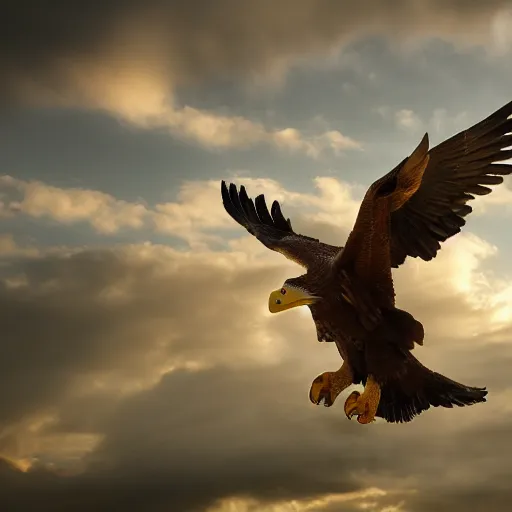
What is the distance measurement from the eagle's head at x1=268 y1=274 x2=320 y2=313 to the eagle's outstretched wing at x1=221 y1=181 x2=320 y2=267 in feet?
1.66

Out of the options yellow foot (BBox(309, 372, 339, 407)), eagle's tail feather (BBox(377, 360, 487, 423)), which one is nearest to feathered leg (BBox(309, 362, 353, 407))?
yellow foot (BBox(309, 372, 339, 407))

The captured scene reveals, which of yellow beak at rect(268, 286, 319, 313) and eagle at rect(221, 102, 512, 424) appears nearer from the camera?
eagle at rect(221, 102, 512, 424)

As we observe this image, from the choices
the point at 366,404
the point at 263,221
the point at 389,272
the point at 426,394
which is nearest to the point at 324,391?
the point at 366,404

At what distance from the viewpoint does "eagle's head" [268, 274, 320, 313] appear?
5.11 metres

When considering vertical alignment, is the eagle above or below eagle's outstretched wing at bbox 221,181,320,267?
below

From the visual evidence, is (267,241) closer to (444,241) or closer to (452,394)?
(444,241)

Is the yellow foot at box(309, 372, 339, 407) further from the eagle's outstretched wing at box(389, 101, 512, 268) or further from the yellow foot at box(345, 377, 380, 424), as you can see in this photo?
the eagle's outstretched wing at box(389, 101, 512, 268)

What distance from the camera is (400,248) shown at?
225 inches

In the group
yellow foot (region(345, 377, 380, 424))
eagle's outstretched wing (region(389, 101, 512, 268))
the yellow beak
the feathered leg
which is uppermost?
eagle's outstretched wing (region(389, 101, 512, 268))

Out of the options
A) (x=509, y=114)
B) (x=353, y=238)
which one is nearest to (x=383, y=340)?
(x=353, y=238)

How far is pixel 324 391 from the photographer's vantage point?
553 cm

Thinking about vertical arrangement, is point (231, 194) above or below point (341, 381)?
above

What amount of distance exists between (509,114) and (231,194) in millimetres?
2283

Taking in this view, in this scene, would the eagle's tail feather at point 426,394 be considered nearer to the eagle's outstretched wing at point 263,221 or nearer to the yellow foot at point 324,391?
the yellow foot at point 324,391
